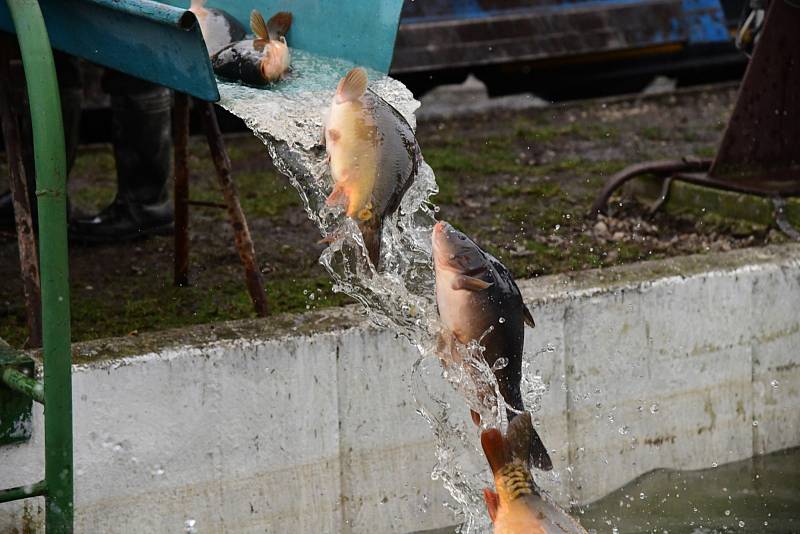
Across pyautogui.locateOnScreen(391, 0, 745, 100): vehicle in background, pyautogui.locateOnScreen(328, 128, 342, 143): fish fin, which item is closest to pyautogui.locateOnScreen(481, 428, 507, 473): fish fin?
pyautogui.locateOnScreen(328, 128, 342, 143): fish fin

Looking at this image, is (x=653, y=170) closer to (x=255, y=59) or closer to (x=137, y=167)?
(x=137, y=167)

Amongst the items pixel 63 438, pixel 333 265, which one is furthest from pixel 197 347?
pixel 63 438

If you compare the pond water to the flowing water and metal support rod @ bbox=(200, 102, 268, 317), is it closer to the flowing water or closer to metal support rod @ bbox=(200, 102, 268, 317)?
the flowing water

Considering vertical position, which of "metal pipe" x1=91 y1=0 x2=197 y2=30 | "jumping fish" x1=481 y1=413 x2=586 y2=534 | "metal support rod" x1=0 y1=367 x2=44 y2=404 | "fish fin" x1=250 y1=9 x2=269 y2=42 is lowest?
"jumping fish" x1=481 y1=413 x2=586 y2=534

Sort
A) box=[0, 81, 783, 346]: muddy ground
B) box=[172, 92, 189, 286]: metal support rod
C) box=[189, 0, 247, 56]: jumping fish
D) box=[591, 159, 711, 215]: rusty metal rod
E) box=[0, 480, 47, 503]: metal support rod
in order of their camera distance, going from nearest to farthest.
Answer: box=[0, 480, 47, 503]: metal support rod → box=[189, 0, 247, 56]: jumping fish → box=[172, 92, 189, 286]: metal support rod → box=[0, 81, 783, 346]: muddy ground → box=[591, 159, 711, 215]: rusty metal rod

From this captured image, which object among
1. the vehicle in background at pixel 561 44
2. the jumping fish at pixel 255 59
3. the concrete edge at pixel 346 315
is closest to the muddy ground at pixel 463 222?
the vehicle in background at pixel 561 44

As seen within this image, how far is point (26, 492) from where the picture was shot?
2855 mm

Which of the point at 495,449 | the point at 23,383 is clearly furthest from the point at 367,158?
the point at 23,383

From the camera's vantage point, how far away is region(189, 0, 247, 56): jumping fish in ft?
14.4

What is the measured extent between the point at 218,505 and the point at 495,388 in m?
1.09

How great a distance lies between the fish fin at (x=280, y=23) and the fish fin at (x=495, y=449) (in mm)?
2057

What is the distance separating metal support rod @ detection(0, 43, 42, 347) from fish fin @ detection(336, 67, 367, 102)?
1386mm

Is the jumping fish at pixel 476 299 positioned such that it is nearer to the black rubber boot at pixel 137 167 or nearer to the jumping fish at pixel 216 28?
the jumping fish at pixel 216 28

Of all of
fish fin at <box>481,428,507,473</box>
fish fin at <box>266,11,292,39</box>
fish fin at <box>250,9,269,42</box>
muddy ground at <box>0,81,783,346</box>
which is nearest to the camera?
fish fin at <box>481,428,507,473</box>
